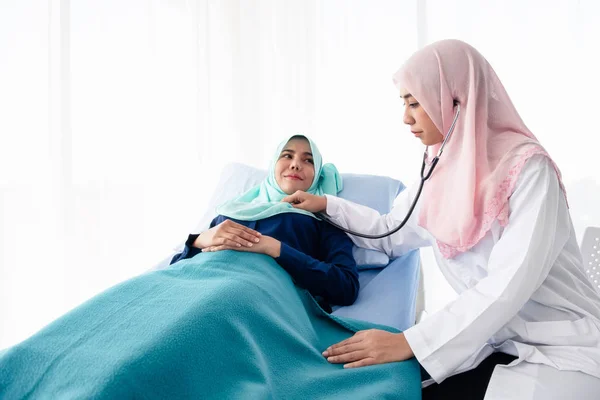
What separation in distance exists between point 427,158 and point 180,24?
2.03m

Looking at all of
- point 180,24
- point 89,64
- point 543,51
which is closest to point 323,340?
point 89,64

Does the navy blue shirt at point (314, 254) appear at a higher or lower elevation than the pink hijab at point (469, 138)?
lower

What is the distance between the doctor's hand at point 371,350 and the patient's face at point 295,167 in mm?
825

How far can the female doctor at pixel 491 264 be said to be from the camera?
1.23 m

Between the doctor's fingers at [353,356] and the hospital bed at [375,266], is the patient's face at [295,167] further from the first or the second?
the doctor's fingers at [353,356]

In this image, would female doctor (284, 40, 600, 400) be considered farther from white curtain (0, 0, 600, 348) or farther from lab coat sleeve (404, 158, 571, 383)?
white curtain (0, 0, 600, 348)

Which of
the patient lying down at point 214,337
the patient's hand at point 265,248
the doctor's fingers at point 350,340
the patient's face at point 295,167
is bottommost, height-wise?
the doctor's fingers at point 350,340

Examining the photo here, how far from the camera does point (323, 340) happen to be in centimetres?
144

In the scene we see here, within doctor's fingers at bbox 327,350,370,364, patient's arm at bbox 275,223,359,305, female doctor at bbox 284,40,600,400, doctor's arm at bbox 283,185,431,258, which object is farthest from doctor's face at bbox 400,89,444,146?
doctor's fingers at bbox 327,350,370,364

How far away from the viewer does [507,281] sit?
4.03ft

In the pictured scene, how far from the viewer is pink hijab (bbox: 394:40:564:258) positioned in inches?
52.0

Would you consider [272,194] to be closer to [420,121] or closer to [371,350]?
[420,121]

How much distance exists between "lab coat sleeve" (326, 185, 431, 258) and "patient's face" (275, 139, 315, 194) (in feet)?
0.50

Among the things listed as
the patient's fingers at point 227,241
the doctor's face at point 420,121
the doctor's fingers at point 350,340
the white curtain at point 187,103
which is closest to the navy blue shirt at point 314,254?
the patient's fingers at point 227,241
